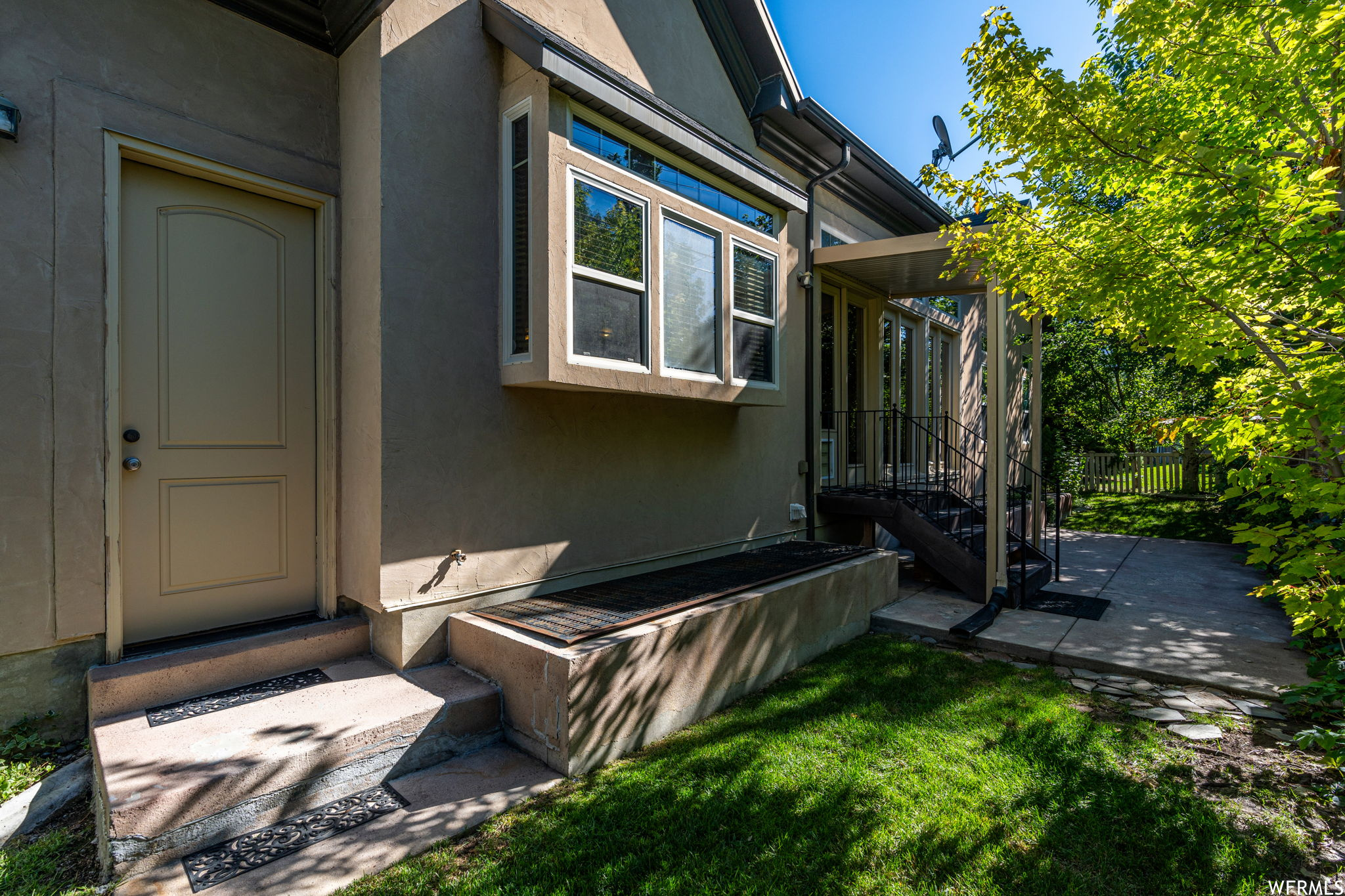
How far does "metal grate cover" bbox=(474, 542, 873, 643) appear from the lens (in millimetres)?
A: 3621

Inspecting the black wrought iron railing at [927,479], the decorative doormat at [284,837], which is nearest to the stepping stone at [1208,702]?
the black wrought iron railing at [927,479]

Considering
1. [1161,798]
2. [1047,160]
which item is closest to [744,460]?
[1047,160]

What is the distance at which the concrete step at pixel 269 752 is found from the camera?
241 centimetres

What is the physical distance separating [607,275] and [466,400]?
1.22 metres

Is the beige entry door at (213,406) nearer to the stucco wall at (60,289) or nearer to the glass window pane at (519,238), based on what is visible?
the stucco wall at (60,289)

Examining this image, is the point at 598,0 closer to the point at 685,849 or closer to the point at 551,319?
the point at 551,319

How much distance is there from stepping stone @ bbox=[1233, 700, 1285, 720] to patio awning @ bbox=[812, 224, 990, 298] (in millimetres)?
3753

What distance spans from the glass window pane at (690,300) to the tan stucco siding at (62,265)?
288 cm

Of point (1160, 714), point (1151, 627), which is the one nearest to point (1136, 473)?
point (1151, 627)

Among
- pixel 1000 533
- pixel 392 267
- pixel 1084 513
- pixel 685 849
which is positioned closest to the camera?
pixel 685 849

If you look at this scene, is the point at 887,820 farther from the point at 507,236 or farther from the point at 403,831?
the point at 507,236

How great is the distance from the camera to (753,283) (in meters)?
5.63

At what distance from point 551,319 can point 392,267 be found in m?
0.93

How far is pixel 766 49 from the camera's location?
650 centimetres
